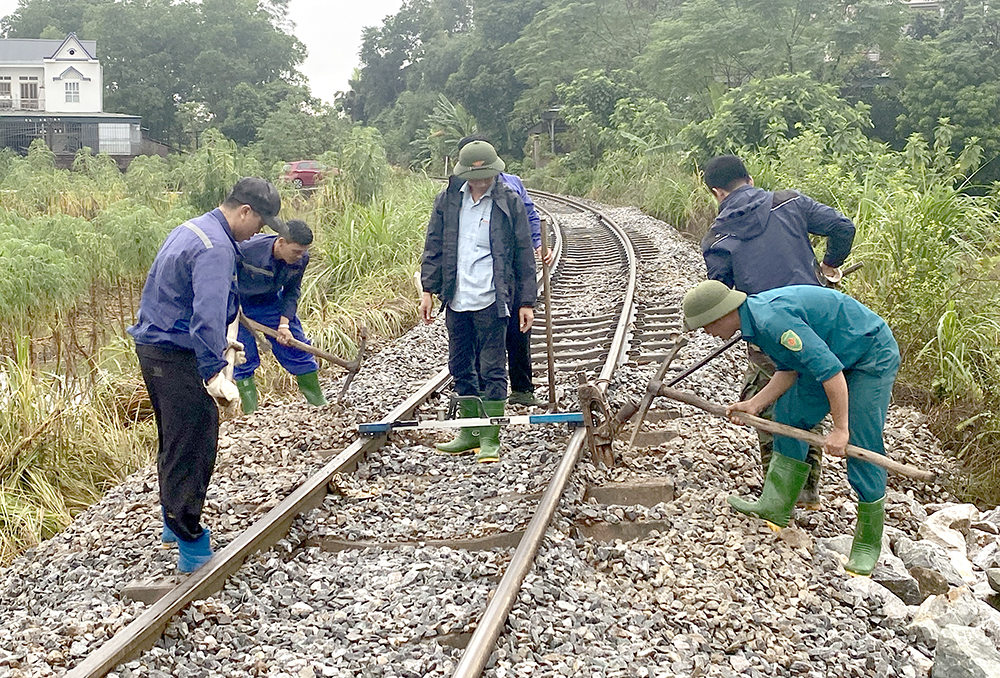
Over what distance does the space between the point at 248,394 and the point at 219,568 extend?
8.38 feet

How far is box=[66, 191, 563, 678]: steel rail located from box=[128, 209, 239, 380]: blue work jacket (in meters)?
0.87

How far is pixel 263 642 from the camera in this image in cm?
371

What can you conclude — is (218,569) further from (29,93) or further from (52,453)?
(29,93)

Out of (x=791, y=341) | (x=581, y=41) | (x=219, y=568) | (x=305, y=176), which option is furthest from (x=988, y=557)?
(x=581, y=41)

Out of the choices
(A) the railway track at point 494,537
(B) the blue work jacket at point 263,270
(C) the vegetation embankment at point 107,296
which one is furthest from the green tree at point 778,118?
(B) the blue work jacket at point 263,270

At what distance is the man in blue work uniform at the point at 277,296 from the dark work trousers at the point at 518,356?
4.39 feet

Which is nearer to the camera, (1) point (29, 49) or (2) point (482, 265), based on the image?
(2) point (482, 265)

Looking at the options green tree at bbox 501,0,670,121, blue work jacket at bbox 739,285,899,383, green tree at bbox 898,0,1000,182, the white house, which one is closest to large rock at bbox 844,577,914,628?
blue work jacket at bbox 739,285,899,383

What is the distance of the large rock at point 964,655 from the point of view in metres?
3.20

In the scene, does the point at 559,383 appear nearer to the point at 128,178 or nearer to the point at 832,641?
the point at 832,641

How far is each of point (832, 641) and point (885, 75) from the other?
29.6m

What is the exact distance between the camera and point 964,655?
3.25m

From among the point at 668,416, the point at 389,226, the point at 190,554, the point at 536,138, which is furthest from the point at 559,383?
the point at 536,138

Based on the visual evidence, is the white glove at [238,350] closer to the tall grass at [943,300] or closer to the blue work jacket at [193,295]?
the blue work jacket at [193,295]
